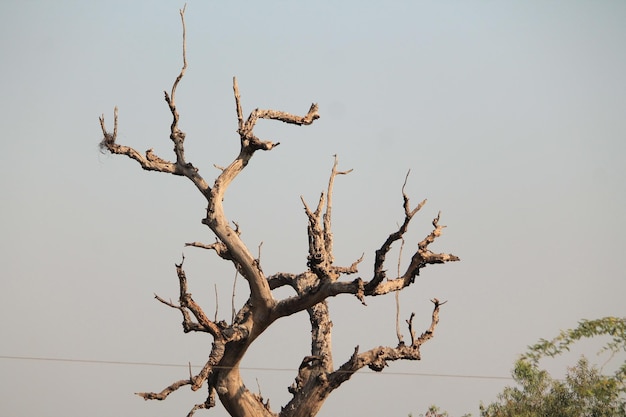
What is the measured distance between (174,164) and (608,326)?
4603mm

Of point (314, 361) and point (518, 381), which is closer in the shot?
point (314, 361)

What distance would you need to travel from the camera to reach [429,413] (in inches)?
510

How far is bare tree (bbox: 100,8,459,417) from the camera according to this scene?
9.25 m

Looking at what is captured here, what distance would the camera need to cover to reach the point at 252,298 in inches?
383

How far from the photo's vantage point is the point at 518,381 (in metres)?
12.7

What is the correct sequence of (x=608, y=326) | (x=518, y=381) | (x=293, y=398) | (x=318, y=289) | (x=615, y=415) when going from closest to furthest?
(x=318, y=289)
(x=293, y=398)
(x=608, y=326)
(x=615, y=415)
(x=518, y=381)

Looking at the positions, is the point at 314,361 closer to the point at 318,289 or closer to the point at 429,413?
the point at 318,289

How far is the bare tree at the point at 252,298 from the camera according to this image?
925 cm

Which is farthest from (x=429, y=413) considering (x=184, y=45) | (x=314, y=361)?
(x=184, y=45)

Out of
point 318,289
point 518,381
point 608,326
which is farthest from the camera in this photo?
point 518,381

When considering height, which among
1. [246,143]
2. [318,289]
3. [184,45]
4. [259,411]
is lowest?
[259,411]

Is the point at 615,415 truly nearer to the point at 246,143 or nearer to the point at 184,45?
the point at 246,143

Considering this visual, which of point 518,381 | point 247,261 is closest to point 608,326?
point 518,381

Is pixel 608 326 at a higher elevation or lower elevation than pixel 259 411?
higher
